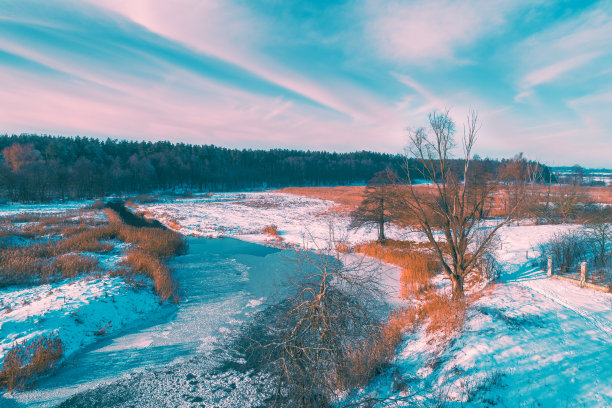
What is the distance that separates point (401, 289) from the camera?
13.9 meters

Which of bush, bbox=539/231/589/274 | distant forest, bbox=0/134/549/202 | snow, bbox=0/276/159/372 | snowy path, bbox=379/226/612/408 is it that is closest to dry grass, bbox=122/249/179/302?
snow, bbox=0/276/159/372

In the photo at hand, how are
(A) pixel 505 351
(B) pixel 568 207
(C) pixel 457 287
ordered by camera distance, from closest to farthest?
(A) pixel 505 351
(C) pixel 457 287
(B) pixel 568 207

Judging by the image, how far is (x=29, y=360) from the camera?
757 cm

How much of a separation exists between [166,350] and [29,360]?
3366 mm

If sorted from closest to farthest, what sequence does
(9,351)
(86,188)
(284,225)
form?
(9,351) → (284,225) → (86,188)

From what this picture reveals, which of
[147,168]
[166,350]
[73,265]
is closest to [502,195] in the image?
[166,350]

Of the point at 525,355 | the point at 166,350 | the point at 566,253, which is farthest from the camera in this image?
the point at 566,253

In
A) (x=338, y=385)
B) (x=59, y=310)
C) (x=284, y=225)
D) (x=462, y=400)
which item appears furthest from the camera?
(x=284, y=225)

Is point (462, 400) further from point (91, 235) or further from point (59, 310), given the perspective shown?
point (91, 235)

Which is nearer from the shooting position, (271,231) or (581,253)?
(581,253)

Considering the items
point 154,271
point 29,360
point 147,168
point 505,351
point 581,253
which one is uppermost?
point 147,168

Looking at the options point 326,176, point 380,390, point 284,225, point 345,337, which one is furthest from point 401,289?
point 326,176

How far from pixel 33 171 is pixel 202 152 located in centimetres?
6915

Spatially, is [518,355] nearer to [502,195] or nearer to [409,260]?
[409,260]
